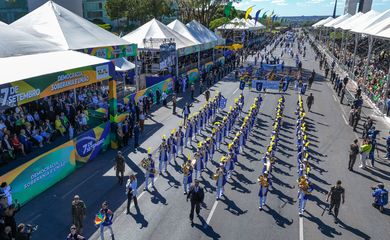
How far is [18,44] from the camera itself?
1677 cm

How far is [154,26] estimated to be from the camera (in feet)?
106

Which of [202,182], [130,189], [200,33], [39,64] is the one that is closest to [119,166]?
[130,189]

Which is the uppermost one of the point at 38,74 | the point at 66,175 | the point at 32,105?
the point at 38,74

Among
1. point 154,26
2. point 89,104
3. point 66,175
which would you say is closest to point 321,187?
point 66,175

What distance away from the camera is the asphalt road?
→ 35.3 ft

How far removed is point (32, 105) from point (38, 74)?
5.55 metres

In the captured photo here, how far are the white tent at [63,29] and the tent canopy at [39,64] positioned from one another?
2.24m

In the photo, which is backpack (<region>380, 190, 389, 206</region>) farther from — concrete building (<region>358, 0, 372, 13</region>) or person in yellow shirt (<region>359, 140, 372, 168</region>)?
concrete building (<region>358, 0, 372, 13</region>)

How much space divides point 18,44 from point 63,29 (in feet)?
14.7

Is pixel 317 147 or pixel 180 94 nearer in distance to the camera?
pixel 317 147

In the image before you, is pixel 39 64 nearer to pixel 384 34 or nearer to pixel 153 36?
pixel 153 36

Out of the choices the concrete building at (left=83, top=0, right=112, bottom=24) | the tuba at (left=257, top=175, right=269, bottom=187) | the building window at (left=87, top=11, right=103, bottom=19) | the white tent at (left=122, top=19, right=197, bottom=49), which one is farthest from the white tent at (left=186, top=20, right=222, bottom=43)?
the building window at (left=87, top=11, right=103, bottom=19)

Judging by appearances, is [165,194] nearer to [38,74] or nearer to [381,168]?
[38,74]

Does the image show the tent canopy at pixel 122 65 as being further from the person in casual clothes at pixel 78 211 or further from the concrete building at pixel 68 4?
the concrete building at pixel 68 4
